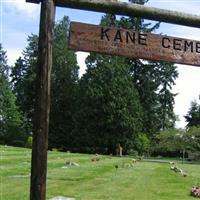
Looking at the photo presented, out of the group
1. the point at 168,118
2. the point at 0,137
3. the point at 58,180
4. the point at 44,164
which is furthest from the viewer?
the point at 168,118

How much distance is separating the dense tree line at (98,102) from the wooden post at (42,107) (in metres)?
49.1

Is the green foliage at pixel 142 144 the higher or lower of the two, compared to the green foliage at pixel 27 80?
lower

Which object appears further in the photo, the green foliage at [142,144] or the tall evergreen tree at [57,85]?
the tall evergreen tree at [57,85]

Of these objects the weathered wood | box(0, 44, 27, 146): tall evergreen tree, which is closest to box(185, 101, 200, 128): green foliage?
box(0, 44, 27, 146): tall evergreen tree

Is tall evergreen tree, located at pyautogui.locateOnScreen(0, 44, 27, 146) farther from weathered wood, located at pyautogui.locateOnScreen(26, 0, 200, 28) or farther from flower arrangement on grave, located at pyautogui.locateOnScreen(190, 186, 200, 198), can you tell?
weathered wood, located at pyautogui.locateOnScreen(26, 0, 200, 28)

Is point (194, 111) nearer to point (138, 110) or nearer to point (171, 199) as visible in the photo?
point (138, 110)

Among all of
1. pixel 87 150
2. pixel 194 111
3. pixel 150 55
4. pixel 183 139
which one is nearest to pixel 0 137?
pixel 87 150

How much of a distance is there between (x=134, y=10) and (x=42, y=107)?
Answer: 174cm

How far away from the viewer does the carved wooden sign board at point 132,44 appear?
274 inches

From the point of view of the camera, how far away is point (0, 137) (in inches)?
2576

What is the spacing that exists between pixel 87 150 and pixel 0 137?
10.9m

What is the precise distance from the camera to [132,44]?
7.09m

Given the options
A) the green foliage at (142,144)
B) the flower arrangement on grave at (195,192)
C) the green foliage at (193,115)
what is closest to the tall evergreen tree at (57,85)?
the green foliage at (142,144)

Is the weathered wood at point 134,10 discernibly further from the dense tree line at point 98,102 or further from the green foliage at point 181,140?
the green foliage at point 181,140
